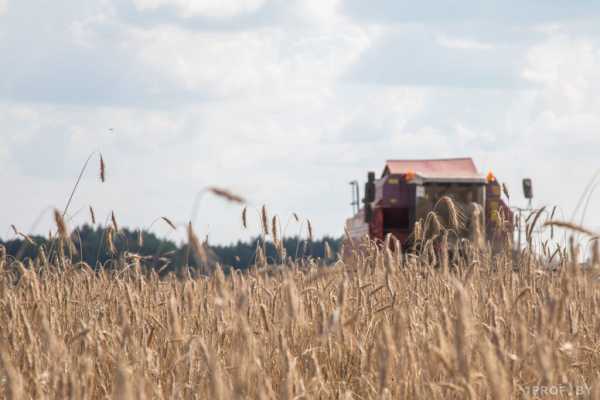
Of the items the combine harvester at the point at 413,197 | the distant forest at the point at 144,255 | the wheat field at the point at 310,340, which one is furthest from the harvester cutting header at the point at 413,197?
the wheat field at the point at 310,340

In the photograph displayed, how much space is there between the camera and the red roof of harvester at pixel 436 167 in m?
20.2

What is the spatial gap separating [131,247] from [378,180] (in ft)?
42.3

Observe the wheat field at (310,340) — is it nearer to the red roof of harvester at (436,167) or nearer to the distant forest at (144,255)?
the distant forest at (144,255)

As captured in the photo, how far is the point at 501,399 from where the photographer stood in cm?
240

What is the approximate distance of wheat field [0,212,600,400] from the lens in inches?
110

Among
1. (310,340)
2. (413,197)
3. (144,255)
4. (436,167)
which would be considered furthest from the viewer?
(436,167)

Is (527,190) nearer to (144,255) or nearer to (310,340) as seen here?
(144,255)

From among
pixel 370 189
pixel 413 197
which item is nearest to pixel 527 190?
pixel 413 197

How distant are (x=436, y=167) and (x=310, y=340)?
A: 17.0 metres

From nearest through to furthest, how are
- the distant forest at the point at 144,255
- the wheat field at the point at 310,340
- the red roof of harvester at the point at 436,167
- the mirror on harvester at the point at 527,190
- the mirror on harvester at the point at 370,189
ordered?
the wheat field at the point at 310,340
the distant forest at the point at 144,255
the mirror on harvester at the point at 527,190
the mirror on harvester at the point at 370,189
the red roof of harvester at the point at 436,167

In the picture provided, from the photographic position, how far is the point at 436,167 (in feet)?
69.4

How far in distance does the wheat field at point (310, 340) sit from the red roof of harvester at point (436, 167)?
13.4 m

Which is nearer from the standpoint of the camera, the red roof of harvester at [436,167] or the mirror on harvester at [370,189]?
the mirror on harvester at [370,189]

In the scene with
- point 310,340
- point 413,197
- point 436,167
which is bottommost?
point 310,340
